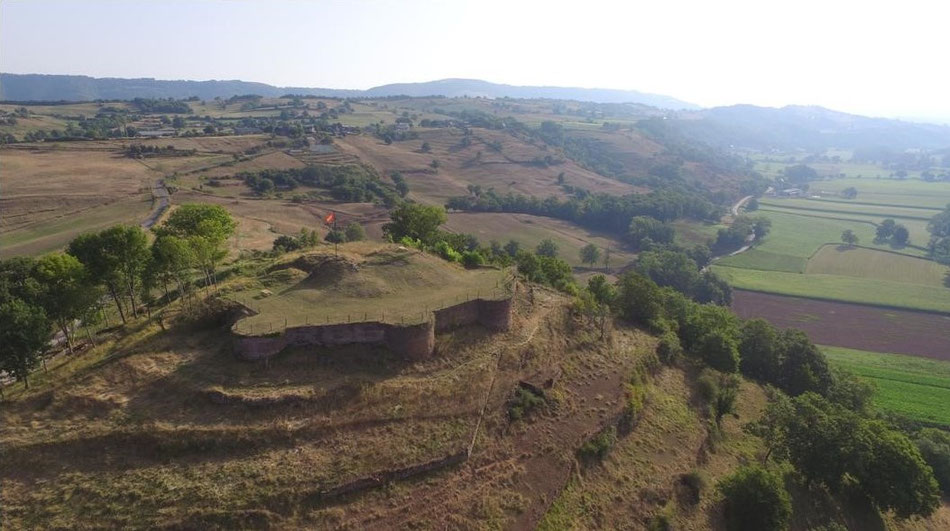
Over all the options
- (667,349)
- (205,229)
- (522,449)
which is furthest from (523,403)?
(205,229)

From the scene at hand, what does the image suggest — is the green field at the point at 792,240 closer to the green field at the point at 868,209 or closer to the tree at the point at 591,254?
the green field at the point at 868,209

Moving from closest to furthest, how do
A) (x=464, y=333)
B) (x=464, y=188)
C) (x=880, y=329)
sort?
(x=464, y=333) → (x=880, y=329) → (x=464, y=188)

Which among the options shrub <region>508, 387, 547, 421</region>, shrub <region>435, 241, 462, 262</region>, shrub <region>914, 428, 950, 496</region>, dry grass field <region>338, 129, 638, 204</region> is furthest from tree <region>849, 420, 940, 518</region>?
dry grass field <region>338, 129, 638, 204</region>

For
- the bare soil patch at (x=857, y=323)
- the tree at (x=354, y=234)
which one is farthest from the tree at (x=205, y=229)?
the bare soil patch at (x=857, y=323)

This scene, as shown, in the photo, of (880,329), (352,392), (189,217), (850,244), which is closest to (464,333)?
(352,392)

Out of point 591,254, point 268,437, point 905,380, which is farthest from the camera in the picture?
point 591,254

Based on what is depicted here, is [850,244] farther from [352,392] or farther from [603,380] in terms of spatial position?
[352,392]

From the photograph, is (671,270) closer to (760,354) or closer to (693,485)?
(760,354)
